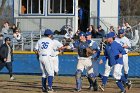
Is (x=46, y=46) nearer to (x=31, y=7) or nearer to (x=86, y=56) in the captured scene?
(x=86, y=56)

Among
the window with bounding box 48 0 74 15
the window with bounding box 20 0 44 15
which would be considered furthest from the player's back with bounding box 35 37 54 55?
the window with bounding box 20 0 44 15

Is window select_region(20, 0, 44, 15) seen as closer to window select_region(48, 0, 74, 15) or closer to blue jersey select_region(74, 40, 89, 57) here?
window select_region(48, 0, 74, 15)

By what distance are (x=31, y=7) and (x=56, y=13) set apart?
1.75 m

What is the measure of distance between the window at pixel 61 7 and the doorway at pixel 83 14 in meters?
0.74

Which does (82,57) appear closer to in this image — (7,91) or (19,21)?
(7,91)

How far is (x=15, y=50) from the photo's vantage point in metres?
29.4

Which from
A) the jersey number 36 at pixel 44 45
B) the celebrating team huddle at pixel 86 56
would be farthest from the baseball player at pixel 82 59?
the jersey number 36 at pixel 44 45

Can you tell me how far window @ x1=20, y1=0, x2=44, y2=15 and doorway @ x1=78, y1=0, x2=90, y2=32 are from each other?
2.51 metres

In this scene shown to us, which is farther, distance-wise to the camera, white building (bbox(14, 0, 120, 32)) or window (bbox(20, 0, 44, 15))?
window (bbox(20, 0, 44, 15))

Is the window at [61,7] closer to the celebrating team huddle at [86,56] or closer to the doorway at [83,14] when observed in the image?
the doorway at [83,14]

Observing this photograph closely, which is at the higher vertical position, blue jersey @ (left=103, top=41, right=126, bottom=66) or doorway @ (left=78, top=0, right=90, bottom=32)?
doorway @ (left=78, top=0, right=90, bottom=32)

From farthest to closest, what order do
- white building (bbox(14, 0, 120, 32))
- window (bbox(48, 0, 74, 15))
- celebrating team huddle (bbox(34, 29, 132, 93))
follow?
1. window (bbox(48, 0, 74, 15))
2. white building (bbox(14, 0, 120, 32))
3. celebrating team huddle (bbox(34, 29, 132, 93))

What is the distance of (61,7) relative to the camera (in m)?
32.8

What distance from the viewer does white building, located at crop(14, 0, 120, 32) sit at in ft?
105
